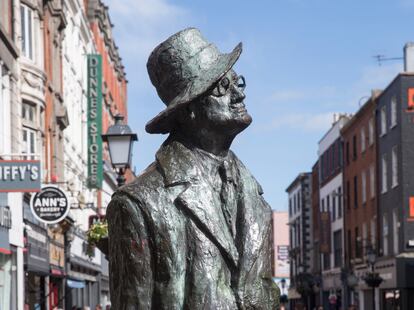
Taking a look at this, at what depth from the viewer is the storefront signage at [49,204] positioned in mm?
23953

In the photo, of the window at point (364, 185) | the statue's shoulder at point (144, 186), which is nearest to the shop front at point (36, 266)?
the statue's shoulder at point (144, 186)

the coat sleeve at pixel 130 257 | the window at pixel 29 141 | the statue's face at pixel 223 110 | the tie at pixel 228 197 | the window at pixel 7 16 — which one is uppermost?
the window at pixel 7 16

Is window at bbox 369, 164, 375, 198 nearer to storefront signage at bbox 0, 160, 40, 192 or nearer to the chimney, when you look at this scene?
the chimney

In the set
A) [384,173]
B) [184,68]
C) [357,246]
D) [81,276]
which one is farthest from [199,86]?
[357,246]

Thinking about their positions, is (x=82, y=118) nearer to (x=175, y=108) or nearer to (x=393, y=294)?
(x=393, y=294)

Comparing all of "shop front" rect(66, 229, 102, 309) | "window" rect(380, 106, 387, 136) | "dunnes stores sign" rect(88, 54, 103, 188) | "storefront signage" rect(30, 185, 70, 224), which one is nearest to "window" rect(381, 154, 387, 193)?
"window" rect(380, 106, 387, 136)

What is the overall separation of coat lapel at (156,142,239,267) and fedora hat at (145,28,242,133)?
0.16 meters

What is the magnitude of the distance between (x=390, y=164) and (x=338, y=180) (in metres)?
17.5

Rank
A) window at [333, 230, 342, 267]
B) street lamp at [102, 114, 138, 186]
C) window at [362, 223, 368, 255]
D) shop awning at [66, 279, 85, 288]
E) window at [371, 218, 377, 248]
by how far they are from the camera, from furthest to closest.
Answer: window at [333, 230, 342, 267], window at [362, 223, 368, 255], window at [371, 218, 377, 248], shop awning at [66, 279, 85, 288], street lamp at [102, 114, 138, 186]

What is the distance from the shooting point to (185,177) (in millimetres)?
4562

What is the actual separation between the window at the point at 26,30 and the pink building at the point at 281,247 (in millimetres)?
84394

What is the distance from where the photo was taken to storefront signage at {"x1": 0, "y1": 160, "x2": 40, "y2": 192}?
1962 centimetres

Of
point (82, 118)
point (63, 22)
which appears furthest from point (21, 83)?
point (82, 118)

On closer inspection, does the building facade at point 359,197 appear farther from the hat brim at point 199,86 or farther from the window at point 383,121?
the hat brim at point 199,86
